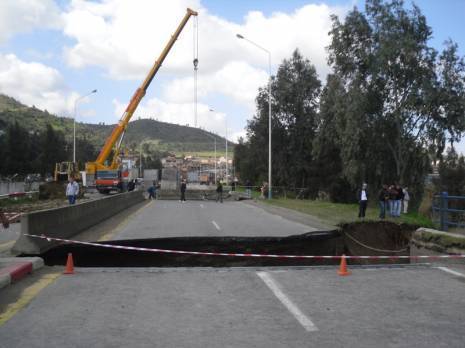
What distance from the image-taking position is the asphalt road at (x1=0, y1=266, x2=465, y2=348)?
16.9 ft

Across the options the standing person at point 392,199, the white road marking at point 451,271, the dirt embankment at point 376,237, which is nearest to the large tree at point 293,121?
the standing person at point 392,199

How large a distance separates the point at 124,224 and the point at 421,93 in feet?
81.7

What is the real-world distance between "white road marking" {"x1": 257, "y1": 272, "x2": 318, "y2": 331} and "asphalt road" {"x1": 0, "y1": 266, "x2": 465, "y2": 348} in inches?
0.5

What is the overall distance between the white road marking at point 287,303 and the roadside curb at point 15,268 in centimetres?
387

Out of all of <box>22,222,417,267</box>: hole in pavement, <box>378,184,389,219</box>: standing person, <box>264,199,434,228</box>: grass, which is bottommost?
<box>22,222,417,267</box>: hole in pavement

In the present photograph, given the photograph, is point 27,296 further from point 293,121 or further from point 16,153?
point 16,153

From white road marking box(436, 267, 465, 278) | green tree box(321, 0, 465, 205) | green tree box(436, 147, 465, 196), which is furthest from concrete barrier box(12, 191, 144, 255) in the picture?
green tree box(436, 147, 465, 196)

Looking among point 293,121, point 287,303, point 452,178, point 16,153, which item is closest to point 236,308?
point 287,303

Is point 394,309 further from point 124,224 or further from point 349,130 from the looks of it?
point 349,130

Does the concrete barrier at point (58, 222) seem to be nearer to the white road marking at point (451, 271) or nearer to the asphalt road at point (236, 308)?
the asphalt road at point (236, 308)

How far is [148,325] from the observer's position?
224 inches

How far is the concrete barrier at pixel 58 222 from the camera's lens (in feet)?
35.1

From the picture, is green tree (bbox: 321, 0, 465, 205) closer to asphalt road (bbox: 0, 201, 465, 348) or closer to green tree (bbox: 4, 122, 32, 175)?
asphalt road (bbox: 0, 201, 465, 348)

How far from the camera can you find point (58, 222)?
13.2 meters
